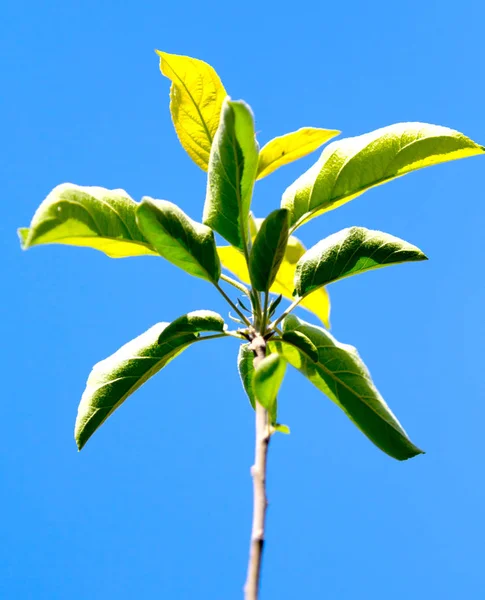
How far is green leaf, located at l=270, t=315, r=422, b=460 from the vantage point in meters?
1.58

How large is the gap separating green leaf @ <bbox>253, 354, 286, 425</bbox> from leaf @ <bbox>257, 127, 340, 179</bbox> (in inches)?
30.8

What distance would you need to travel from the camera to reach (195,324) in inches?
60.9

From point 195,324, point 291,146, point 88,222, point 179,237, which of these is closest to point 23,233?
point 88,222

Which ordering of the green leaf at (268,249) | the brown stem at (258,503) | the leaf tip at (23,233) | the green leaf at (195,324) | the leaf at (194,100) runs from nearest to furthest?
the brown stem at (258,503) → the leaf tip at (23,233) → the green leaf at (268,249) → the green leaf at (195,324) → the leaf at (194,100)

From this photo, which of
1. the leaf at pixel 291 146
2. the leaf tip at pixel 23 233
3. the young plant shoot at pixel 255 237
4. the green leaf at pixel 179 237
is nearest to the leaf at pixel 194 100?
the young plant shoot at pixel 255 237

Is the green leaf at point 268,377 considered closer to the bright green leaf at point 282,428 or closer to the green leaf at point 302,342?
the bright green leaf at point 282,428

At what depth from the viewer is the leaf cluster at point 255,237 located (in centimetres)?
144

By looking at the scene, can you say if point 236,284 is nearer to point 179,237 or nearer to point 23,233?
point 179,237

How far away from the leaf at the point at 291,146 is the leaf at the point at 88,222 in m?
0.43

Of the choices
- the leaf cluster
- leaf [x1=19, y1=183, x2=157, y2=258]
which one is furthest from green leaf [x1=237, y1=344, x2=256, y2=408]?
leaf [x1=19, y1=183, x2=157, y2=258]

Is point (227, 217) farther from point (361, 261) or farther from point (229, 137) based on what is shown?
point (361, 261)

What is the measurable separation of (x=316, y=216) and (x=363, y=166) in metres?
0.19

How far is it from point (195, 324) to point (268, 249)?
0.89 ft

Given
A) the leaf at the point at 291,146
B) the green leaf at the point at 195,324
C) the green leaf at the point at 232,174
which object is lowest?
the green leaf at the point at 195,324
